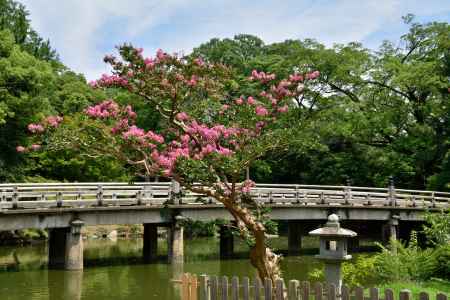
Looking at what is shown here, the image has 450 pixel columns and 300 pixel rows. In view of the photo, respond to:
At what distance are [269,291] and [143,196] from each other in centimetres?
1912

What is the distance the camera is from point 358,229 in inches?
1801

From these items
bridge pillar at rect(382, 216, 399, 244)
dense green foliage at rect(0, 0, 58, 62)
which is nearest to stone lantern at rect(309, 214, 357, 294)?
bridge pillar at rect(382, 216, 399, 244)

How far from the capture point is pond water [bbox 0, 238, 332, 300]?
63.8 feet

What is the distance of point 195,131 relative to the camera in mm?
13328

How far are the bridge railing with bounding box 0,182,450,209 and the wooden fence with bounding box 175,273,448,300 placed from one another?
9.76 m

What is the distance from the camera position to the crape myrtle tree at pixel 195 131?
12.4 meters

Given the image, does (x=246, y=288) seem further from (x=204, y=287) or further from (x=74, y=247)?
(x=74, y=247)

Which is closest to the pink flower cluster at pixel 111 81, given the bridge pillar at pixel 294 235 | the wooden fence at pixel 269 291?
the wooden fence at pixel 269 291

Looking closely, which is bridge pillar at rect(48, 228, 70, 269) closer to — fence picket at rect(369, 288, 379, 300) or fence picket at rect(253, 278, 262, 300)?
fence picket at rect(253, 278, 262, 300)

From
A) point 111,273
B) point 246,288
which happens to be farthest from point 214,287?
point 111,273

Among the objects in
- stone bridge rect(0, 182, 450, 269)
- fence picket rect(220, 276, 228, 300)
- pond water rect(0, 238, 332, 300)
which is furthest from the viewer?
stone bridge rect(0, 182, 450, 269)

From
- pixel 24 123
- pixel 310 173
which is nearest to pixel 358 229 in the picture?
pixel 310 173

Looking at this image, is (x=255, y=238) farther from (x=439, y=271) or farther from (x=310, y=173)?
(x=310, y=173)

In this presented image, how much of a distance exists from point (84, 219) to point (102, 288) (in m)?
4.79
